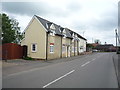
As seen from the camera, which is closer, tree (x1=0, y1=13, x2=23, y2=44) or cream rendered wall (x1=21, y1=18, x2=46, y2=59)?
cream rendered wall (x1=21, y1=18, x2=46, y2=59)

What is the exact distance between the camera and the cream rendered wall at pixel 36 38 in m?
26.7

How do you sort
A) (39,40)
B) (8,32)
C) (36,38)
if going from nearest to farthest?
(39,40) < (36,38) < (8,32)

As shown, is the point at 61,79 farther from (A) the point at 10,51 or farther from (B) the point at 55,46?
(B) the point at 55,46

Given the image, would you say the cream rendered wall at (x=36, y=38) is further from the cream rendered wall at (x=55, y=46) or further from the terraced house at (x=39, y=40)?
the cream rendered wall at (x=55, y=46)

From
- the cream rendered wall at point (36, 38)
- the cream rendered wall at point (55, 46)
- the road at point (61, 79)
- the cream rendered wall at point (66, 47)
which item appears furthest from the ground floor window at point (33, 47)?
the road at point (61, 79)

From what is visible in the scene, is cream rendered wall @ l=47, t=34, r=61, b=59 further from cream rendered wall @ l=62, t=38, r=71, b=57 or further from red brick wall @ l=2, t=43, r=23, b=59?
A: red brick wall @ l=2, t=43, r=23, b=59

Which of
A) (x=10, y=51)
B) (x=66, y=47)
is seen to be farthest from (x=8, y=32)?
(x=10, y=51)

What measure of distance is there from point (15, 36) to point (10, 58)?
907 inches

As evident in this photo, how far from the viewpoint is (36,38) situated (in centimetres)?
2738

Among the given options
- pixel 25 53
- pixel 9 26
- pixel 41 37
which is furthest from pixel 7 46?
pixel 9 26

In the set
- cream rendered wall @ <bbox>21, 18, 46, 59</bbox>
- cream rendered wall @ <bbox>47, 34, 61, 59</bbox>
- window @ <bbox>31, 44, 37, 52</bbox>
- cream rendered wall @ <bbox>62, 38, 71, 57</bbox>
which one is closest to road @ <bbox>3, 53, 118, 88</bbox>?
cream rendered wall @ <bbox>21, 18, 46, 59</bbox>

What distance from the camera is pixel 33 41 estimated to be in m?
27.5

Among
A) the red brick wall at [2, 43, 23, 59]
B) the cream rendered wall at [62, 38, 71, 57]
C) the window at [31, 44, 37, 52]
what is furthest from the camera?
the cream rendered wall at [62, 38, 71, 57]

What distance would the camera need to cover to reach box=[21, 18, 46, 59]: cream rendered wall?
26.7 metres
